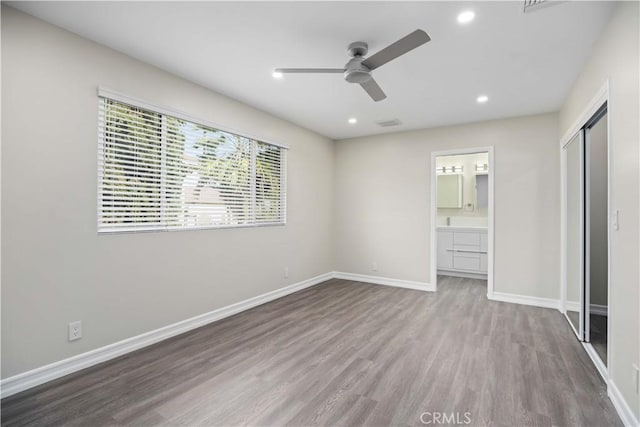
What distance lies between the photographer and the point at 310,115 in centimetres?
439

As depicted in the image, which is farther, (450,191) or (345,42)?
(450,191)

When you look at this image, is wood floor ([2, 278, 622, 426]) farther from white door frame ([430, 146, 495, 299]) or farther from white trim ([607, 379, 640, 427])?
white door frame ([430, 146, 495, 299])

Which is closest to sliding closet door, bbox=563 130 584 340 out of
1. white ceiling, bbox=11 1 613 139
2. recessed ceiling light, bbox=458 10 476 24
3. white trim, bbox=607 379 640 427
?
white ceiling, bbox=11 1 613 139

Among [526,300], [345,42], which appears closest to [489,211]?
[526,300]

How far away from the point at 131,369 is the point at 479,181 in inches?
244

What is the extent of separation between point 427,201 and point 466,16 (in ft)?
10.2

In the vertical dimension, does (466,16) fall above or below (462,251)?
above

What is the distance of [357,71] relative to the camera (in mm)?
2455

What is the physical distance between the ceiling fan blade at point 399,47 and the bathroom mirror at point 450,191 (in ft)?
14.7

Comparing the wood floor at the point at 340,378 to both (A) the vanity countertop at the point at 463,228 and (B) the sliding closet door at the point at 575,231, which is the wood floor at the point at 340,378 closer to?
(B) the sliding closet door at the point at 575,231

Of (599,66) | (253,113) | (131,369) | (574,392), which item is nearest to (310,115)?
(253,113)

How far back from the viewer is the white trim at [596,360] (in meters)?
2.28

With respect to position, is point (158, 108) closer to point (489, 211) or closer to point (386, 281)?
Answer: point (386, 281)

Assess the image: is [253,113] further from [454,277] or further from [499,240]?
[454,277]
